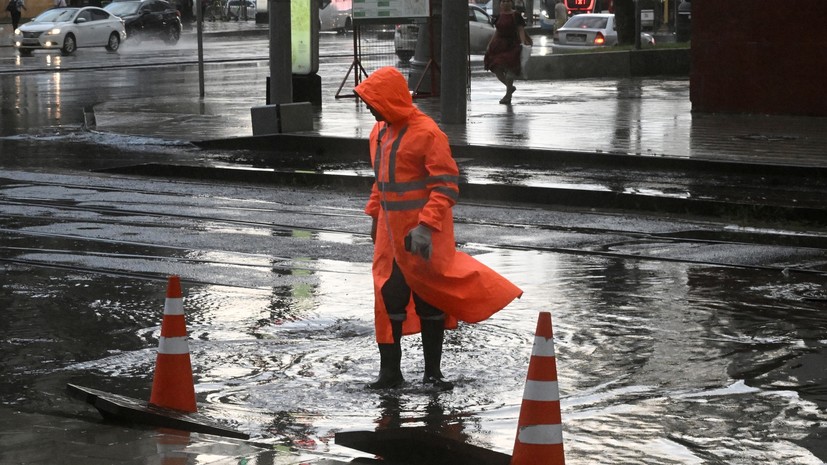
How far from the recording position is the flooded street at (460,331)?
636 centimetres

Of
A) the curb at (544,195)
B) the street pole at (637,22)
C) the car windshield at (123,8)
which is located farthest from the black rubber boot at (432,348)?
the car windshield at (123,8)

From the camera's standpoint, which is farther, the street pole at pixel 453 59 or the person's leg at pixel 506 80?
the person's leg at pixel 506 80

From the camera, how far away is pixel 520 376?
717 cm

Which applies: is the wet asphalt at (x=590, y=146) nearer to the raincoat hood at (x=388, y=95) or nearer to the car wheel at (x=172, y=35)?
the raincoat hood at (x=388, y=95)

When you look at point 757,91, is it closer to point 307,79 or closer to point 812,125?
point 812,125

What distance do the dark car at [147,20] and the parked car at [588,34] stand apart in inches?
744

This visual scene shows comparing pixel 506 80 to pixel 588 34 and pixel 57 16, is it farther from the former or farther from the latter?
pixel 57 16

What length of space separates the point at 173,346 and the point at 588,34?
33.7m

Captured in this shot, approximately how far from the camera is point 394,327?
7066 millimetres

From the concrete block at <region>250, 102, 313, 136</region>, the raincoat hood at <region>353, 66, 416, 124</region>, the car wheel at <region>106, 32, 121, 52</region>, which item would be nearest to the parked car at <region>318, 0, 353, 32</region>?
the car wheel at <region>106, 32, 121, 52</region>

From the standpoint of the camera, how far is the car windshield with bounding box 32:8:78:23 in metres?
44.6

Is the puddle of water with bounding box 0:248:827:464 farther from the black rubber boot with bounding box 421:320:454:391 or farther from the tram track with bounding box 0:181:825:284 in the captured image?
the tram track with bounding box 0:181:825:284

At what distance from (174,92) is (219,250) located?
17567 millimetres

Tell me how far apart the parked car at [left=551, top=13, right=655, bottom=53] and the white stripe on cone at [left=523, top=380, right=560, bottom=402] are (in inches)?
1326
